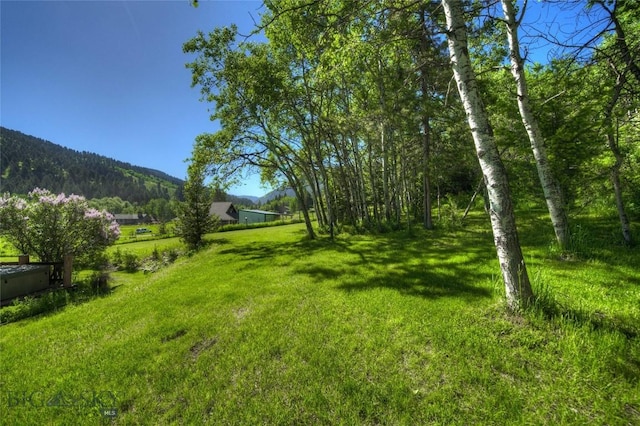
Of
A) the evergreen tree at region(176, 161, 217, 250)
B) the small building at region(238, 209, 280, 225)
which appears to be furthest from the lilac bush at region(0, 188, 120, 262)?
the small building at region(238, 209, 280, 225)

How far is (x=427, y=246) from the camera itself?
9055 millimetres

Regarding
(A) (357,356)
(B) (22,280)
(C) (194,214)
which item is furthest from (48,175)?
(A) (357,356)

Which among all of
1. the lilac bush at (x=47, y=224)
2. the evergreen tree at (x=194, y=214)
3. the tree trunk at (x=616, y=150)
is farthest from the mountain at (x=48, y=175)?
the tree trunk at (x=616, y=150)

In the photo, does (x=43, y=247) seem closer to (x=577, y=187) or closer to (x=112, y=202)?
(x=577, y=187)

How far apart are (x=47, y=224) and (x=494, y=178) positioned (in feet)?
54.0

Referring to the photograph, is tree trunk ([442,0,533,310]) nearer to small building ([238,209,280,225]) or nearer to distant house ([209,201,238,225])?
small building ([238,209,280,225])

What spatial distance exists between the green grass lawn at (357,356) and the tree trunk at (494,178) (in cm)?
30

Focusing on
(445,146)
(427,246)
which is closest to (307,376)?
(427,246)

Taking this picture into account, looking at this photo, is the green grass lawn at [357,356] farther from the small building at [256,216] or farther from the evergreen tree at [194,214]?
the small building at [256,216]

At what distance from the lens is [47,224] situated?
11.4 m

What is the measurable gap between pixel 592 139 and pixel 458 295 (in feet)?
17.1

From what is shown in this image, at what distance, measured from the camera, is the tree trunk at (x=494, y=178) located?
3436mm

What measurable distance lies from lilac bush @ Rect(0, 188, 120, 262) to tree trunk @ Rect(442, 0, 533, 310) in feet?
52.1

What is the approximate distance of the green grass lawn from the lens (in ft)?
7.91
